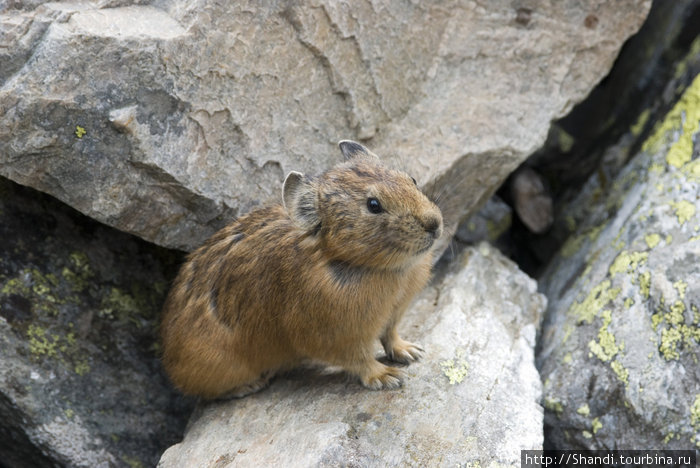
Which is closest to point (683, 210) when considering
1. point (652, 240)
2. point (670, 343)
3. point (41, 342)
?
point (652, 240)

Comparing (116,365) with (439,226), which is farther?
(116,365)

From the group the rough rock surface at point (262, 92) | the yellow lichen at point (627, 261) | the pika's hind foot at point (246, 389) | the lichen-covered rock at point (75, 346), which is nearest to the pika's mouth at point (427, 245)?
the rough rock surface at point (262, 92)

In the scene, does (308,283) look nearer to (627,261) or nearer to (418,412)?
(418,412)

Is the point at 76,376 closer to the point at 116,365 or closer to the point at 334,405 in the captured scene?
the point at 116,365

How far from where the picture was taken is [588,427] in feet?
21.8

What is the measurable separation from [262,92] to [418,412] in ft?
10.8

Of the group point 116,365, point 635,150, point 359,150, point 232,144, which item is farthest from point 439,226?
point 635,150

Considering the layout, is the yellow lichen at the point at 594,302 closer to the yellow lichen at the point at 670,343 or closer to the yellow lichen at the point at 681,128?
the yellow lichen at the point at 670,343

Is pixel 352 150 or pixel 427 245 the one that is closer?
pixel 427 245

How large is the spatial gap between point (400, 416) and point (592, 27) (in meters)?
4.88

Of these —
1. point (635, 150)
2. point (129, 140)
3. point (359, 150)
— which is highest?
point (635, 150)

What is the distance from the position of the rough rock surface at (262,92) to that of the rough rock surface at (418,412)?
140cm

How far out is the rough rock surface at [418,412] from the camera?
5840 millimetres

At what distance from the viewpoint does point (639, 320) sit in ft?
22.4
